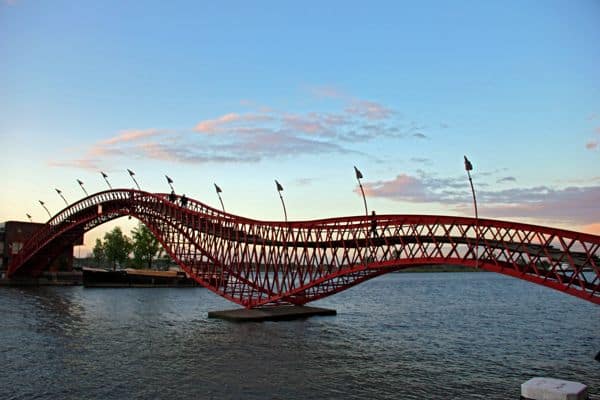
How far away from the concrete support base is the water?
1.75 metres

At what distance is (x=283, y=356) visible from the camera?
40250mm

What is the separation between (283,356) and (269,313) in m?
20.2

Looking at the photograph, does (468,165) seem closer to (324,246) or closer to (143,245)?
(324,246)

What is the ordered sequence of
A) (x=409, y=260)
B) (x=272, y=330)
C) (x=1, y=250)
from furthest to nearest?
(x=1, y=250)
(x=272, y=330)
(x=409, y=260)

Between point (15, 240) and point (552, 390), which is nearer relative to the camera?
point (552, 390)

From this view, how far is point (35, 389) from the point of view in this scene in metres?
30.6

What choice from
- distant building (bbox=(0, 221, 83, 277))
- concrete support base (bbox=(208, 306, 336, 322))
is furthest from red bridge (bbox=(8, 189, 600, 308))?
distant building (bbox=(0, 221, 83, 277))

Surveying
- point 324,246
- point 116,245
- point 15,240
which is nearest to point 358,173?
point 324,246

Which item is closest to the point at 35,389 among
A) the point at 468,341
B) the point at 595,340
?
the point at 468,341

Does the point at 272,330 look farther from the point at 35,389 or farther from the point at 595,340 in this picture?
the point at 595,340

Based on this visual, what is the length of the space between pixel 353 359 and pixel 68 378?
20.2 metres

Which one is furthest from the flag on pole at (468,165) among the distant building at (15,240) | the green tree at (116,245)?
the green tree at (116,245)

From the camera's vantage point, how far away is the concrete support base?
192 ft

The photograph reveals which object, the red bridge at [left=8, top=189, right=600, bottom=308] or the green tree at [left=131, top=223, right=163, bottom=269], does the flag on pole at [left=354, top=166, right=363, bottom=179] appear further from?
the green tree at [left=131, top=223, right=163, bottom=269]
